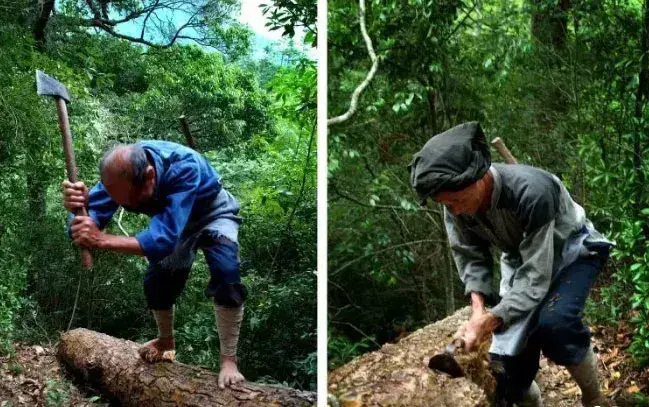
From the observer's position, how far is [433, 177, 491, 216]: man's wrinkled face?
1554mm

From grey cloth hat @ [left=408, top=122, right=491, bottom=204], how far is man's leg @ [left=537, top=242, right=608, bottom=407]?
13.9 inches

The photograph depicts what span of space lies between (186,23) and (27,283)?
773mm

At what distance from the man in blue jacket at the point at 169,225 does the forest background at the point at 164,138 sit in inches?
1.2

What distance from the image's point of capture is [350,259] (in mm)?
1937

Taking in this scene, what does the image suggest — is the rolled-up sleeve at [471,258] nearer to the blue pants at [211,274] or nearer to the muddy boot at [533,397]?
the muddy boot at [533,397]

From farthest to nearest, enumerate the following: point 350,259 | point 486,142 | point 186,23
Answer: point 350,259, point 186,23, point 486,142

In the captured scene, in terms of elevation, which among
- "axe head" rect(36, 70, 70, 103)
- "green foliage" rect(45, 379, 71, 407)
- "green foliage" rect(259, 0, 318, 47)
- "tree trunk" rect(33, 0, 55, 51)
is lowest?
"green foliage" rect(45, 379, 71, 407)

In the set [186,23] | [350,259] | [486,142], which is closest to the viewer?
[486,142]

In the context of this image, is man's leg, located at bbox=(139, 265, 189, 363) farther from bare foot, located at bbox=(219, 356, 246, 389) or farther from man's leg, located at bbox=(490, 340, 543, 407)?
man's leg, located at bbox=(490, 340, 543, 407)

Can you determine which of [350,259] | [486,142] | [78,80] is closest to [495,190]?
[486,142]

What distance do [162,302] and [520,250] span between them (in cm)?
90

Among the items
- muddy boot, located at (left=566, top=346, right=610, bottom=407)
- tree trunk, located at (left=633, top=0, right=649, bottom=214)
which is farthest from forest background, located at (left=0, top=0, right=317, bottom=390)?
tree trunk, located at (left=633, top=0, right=649, bottom=214)

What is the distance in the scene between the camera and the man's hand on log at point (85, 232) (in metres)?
1.58

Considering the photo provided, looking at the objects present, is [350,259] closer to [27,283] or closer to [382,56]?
[382,56]
